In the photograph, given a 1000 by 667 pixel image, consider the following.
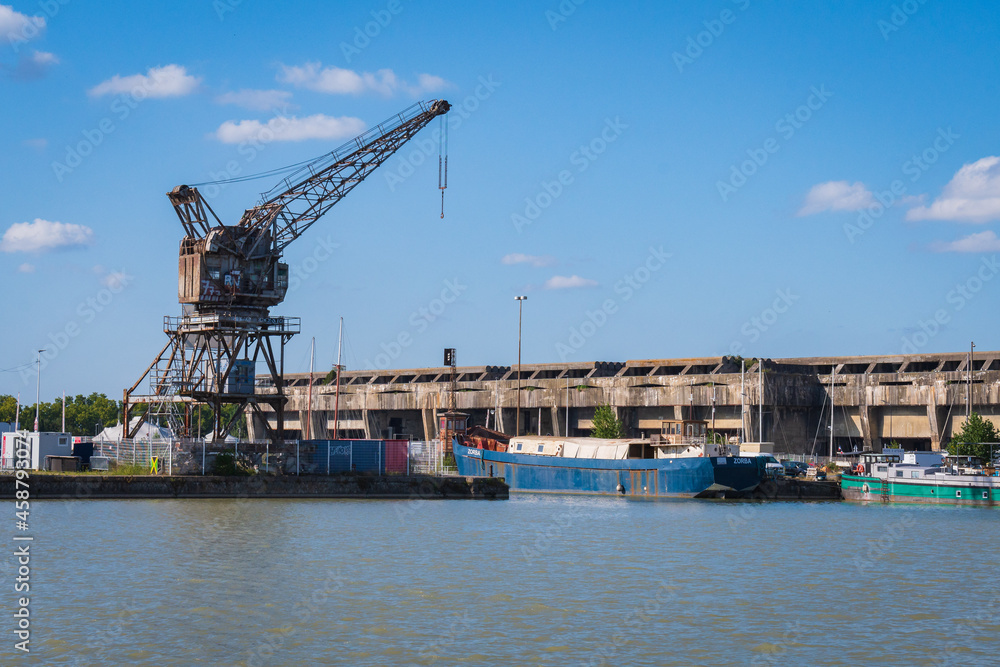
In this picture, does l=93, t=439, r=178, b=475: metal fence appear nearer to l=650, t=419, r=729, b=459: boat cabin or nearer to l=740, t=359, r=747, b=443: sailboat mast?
l=650, t=419, r=729, b=459: boat cabin

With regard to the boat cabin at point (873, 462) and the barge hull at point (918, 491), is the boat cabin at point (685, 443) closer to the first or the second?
the barge hull at point (918, 491)

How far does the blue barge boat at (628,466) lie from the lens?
64.8m

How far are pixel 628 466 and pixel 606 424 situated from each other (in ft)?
77.8

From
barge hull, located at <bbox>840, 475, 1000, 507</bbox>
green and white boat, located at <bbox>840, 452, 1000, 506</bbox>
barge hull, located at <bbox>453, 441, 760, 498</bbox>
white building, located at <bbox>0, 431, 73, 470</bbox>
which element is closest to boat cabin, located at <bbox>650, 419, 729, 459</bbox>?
barge hull, located at <bbox>453, 441, 760, 498</bbox>

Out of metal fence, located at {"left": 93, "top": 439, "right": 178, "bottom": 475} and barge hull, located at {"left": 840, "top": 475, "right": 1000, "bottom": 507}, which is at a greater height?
metal fence, located at {"left": 93, "top": 439, "right": 178, "bottom": 475}

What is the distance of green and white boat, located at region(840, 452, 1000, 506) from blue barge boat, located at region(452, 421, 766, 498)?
6677 millimetres

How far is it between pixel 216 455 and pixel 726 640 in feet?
122

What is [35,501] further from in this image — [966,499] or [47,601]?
[966,499]

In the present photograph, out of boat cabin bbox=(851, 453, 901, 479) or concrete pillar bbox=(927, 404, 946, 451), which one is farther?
concrete pillar bbox=(927, 404, 946, 451)

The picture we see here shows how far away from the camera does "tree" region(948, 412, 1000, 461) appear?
75.6 m

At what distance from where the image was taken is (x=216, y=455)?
54188 mm

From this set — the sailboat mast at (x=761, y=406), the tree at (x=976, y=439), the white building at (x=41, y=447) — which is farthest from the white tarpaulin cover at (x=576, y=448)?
Answer: the white building at (x=41, y=447)

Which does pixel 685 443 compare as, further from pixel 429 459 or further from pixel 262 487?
pixel 262 487

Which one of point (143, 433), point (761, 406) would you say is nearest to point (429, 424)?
point (761, 406)
